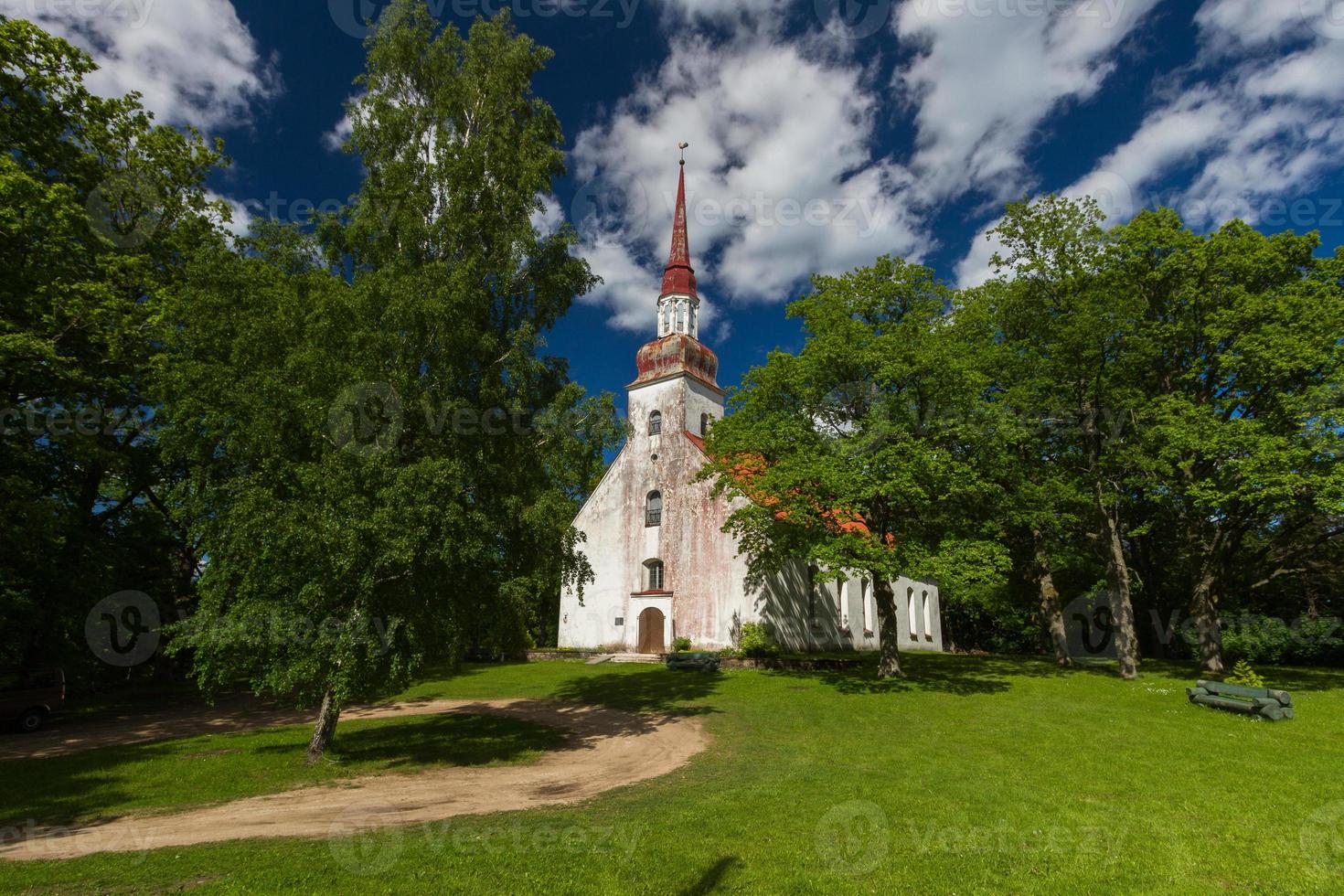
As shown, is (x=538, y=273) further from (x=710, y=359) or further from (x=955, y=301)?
(x=710, y=359)

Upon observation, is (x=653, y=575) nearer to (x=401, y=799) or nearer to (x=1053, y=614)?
(x=1053, y=614)

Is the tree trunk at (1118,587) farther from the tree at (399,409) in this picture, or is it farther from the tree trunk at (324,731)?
the tree trunk at (324,731)

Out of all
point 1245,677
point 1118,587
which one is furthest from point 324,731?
point 1118,587

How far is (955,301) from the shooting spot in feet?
84.2

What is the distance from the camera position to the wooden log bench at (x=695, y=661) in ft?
82.0

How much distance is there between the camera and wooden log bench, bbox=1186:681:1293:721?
46.3 ft

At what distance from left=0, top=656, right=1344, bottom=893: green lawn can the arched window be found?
58.2ft

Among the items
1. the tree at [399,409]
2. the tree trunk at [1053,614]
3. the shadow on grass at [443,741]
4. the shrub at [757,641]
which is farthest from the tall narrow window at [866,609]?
the tree at [399,409]

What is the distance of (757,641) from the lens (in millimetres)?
26547

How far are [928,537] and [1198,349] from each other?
1193 cm

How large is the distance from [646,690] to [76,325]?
738 inches

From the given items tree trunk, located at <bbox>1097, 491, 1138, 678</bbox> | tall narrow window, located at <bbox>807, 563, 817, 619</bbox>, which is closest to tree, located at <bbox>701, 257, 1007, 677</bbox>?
tree trunk, located at <bbox>1097, 491, 1138, 678</bbox>

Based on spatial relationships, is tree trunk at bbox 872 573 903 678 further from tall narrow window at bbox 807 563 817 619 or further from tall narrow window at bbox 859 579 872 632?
tall narrow window at bbox 859 579 872 632

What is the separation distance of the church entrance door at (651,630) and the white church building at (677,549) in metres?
0.05
